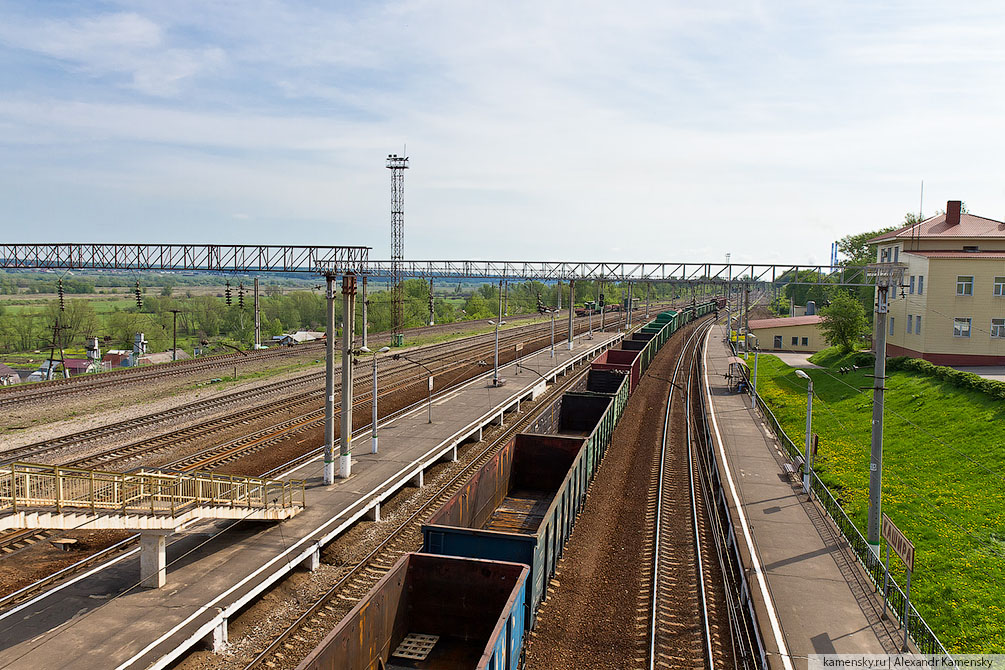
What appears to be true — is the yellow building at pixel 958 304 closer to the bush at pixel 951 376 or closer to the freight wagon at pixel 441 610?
the bush at pixel 951 376

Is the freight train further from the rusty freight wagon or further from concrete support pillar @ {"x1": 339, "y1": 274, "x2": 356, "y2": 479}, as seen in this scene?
concrete support pillar @ {"x1": 339, "y1": 274, "x2": 356, "y2": 479}

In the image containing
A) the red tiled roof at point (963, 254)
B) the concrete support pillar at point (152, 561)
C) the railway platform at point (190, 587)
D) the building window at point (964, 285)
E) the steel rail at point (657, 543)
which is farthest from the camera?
the building window at point (964, 285)

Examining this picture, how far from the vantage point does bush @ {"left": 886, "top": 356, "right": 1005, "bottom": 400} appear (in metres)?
Answer: 28.3

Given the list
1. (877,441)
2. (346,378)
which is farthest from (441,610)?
(877,441)

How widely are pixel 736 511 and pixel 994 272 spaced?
3013cm

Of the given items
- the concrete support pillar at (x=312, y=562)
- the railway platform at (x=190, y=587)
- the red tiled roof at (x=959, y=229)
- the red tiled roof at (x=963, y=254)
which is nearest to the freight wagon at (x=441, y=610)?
the railway platform at (x=190, y=587)

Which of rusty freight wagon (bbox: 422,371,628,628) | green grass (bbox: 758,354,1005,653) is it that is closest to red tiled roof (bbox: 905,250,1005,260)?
green grass (bbox: 758,354,1005,653)

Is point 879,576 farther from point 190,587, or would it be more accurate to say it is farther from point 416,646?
point 190,587

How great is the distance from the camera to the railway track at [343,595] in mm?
12516

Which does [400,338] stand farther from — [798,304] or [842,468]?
[798,304]

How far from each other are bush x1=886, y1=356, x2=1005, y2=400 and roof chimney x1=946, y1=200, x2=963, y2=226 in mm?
13061

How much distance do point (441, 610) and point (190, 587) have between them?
5.45 metres

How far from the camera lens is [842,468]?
1020 inches

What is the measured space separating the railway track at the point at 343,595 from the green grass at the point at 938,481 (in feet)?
41.0
